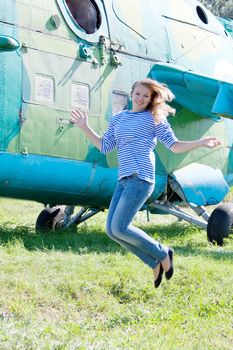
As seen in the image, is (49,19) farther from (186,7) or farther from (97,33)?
(186,7)

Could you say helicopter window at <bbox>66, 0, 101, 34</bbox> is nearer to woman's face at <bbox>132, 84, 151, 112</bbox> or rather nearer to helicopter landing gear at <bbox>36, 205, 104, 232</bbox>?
helicopter landing gear at <bbox>36, 205, 104, 232</bbox>

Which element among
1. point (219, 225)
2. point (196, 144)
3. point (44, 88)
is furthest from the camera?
point (219, 225)

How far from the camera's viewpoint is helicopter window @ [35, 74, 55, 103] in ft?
26.2

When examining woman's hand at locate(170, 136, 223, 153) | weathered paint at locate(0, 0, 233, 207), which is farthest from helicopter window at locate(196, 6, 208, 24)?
woman's hand at locate(170, 136, 223, 153)

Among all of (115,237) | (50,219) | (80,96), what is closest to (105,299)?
(115,237)

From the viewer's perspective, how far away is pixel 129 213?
5441 mm

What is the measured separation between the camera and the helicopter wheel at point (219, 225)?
373 inches

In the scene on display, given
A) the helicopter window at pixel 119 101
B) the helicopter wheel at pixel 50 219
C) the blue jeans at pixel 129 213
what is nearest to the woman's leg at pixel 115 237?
the blue jeans at pixel 129 213

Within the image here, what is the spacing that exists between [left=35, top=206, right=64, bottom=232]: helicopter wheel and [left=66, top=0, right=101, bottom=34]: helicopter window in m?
3.31

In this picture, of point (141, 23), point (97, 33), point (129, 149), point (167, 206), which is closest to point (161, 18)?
point (141, 23)

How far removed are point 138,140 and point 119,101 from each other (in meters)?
3.47

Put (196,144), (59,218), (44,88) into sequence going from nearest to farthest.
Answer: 1. (196,144)
2. (44,88)
3. (59,218)

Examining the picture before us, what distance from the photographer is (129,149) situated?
5578 millimetres

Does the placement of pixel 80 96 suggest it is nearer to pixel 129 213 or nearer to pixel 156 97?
pixel 156 97
